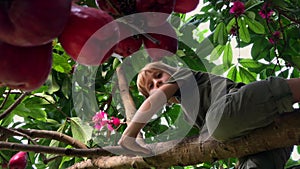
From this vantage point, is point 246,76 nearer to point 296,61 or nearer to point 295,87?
point 296,61

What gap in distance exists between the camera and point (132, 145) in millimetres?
1168

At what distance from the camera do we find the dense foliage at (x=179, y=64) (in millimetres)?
1562

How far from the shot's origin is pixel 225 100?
109 centimetres

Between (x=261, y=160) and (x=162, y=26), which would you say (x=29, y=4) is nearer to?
(x=162, y=26)

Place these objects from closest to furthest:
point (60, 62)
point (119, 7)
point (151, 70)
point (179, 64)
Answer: point (119, 7)
point (60, 62)
point (151, 70)
point (179, 64)

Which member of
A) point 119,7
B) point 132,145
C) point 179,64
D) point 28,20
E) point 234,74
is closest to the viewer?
point 28,20

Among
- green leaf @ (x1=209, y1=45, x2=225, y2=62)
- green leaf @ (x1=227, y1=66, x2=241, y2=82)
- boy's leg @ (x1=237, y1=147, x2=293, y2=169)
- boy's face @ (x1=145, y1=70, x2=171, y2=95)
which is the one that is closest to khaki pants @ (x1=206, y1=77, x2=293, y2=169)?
boy's leg @ (x1=237, y1=147, x2=293, y2=169)

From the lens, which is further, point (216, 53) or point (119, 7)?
point (216, 53)

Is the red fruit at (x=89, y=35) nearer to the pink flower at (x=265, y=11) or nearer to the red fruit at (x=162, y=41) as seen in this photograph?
the red fruit at (x=162, y=41)

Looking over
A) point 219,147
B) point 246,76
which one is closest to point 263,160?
point 219,147

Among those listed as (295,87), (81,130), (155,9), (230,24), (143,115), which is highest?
(155,9)

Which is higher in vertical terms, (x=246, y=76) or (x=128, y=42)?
(x=128, y=42)

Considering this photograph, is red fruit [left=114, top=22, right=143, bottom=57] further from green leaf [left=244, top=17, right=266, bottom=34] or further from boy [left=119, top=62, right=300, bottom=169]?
green leaf [left=244, top=17, right=266, bottom=34]

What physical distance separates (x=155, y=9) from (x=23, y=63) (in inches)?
6.5
